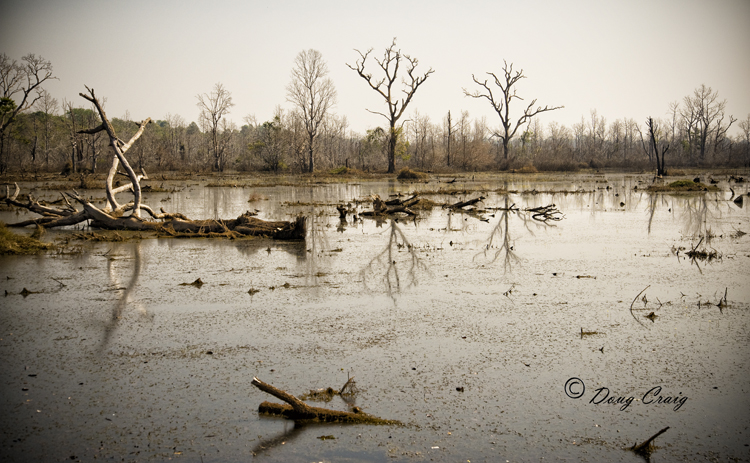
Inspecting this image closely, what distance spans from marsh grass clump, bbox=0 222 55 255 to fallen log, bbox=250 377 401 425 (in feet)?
29.7

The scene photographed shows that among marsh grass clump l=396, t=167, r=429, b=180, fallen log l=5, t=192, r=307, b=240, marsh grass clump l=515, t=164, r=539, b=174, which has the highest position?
marsh grass clump l=515, t=164, r=539, b=174

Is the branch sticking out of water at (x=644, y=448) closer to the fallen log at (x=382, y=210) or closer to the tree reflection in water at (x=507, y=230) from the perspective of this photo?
the tree reflection in water at (x=507, y=230)

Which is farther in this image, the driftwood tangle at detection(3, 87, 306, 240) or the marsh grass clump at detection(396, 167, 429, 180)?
the marsh grass clump at detection(396, 167, 429, 180)

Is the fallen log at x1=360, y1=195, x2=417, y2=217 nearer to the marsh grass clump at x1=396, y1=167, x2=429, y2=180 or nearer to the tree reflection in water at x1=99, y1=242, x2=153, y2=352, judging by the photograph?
the tree reflection in water at x1=99, y1=242, x2=153, y2=352

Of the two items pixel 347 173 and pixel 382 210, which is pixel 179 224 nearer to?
pixel 382 210

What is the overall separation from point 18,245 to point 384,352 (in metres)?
9.14

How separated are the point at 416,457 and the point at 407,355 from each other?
5.77ft

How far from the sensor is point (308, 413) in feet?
13.2

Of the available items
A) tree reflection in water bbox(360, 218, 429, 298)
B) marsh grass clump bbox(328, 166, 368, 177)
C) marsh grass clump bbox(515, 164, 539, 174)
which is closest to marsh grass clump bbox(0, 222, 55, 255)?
tree reflection in water bbox(360, 218, 429, 298)

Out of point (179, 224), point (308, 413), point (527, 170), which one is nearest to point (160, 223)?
point (179, 224)

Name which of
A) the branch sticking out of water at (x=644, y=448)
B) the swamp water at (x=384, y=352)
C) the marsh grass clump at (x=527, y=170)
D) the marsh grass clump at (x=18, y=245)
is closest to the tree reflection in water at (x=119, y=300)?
the swamp water at (x=384, y=352)

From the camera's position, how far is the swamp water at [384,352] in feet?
12.4

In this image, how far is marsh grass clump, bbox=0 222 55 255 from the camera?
10.5 m

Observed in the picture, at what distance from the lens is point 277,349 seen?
5453mm
